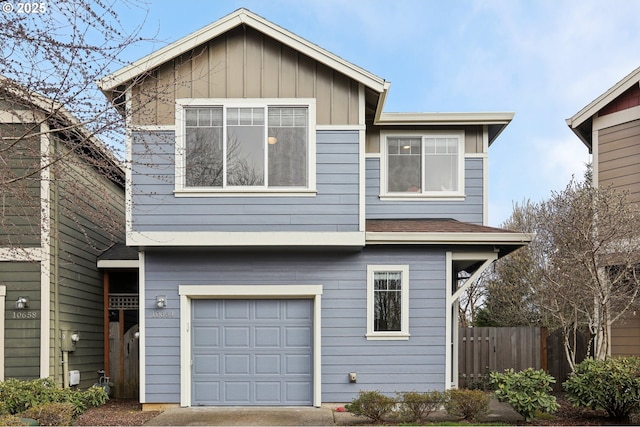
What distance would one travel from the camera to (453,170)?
13.0 m

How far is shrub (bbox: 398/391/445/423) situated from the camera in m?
10.1

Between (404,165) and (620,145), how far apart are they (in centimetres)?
464

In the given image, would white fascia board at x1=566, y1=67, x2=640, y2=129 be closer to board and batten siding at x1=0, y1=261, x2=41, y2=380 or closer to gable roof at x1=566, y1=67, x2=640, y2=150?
gable roof at x1=566, y1=67, x2=640, y2=150

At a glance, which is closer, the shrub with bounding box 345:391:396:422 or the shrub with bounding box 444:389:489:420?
the shrub with bounding box 345:391:396:422

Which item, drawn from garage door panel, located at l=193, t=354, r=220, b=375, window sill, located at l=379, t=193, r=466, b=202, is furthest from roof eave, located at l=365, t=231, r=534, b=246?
garage door panel, located at l=193, t=354, r=220, b=375

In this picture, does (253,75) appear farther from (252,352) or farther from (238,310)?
(252,352)

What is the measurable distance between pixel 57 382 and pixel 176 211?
395cm

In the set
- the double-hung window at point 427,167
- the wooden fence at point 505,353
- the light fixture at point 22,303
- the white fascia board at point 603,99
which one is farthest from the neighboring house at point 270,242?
the white fascia board at point 603,99

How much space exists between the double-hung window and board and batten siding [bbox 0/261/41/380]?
6.70 metres

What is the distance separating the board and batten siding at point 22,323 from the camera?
454 inches

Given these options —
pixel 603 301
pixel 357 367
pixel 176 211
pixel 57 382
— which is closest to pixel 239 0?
pixel 176 211

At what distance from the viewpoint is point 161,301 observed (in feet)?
36.9

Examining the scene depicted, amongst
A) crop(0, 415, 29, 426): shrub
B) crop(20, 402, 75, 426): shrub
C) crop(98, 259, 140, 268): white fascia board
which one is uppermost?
crop(98, 259, 140, 268): white fascia board

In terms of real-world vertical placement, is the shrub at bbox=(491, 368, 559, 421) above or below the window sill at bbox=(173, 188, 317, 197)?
below
